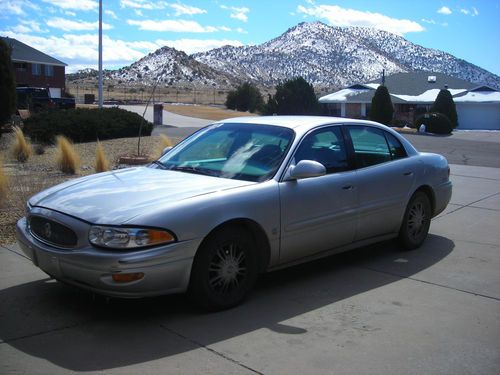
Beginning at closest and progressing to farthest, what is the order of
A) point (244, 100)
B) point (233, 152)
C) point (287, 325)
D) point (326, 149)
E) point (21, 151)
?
point (287, 325) < point (233, 152) < point (326, 149) < point (21, 151) < point (244, 100)

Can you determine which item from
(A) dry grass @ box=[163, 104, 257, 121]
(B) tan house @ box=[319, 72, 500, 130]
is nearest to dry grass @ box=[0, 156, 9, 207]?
(A) dry grass @ box=[163, 104, 257, 121]

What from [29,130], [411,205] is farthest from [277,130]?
[29,130]

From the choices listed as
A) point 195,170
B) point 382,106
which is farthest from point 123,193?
point 382,106

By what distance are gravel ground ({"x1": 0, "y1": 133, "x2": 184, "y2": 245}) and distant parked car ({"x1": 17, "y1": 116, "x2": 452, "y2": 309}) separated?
8.49ft

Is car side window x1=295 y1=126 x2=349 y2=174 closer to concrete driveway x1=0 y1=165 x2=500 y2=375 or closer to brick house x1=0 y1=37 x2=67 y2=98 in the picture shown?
concrete driveway x1=0 y1=165 x2=500 y2=375

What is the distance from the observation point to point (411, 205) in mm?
6762

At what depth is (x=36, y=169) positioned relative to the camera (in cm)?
1262

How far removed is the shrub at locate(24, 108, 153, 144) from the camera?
57.2 feet

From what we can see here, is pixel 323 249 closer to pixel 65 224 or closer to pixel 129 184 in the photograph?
pixel 129 184

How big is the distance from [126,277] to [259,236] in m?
1.26

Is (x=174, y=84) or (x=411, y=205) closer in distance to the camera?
(x=411, y=205)

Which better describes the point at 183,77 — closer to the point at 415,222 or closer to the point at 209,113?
the point at 209,113

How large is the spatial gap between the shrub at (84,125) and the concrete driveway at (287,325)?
11.6m

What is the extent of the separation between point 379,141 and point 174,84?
17374 cm
